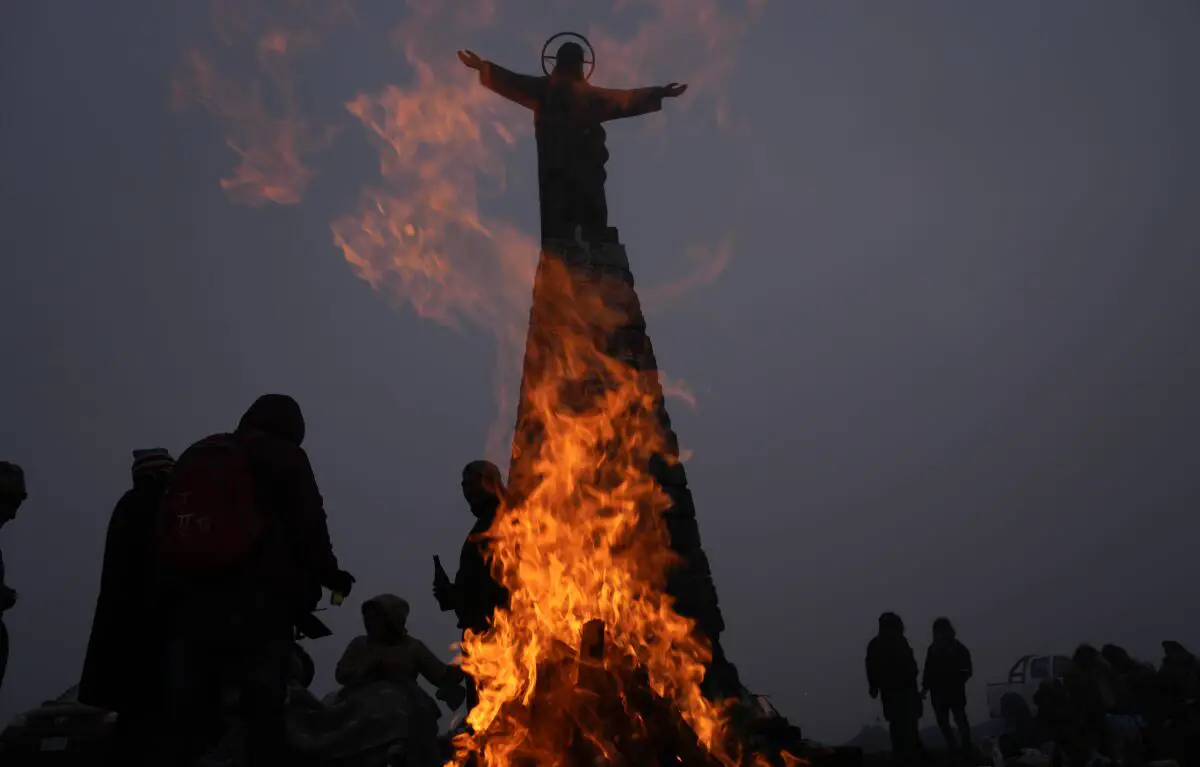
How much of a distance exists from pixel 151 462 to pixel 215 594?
1203 mm

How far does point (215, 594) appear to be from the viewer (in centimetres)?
373

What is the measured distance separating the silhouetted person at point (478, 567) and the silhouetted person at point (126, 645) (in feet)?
7.06

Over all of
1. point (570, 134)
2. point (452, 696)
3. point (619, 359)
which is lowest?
point (452, 696)

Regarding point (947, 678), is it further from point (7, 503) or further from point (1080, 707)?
point (7, 503)

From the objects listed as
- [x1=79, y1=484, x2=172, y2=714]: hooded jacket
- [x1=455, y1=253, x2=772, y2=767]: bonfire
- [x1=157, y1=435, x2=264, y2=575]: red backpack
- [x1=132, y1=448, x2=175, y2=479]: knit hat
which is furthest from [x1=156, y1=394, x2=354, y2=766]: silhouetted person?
[x1=455, y1=253, x2=772, y2=767]: bonfire

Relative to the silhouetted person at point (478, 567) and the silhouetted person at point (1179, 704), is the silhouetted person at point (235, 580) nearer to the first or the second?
the silhouetted person at point (478, 567)

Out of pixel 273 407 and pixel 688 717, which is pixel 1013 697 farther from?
pixel 273 407

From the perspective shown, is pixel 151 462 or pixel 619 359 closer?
pixel 151 462

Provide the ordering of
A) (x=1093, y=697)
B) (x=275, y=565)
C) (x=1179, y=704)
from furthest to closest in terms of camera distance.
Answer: (x=1179, y=704)
(x=1093, y=697)
(x=275, y=565)

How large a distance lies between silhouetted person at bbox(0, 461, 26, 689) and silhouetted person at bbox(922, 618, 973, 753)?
980 centimetres

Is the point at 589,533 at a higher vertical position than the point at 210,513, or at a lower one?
higher

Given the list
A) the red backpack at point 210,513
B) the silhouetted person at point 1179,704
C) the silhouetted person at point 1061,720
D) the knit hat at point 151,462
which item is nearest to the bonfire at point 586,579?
the red backpack at point 210,513

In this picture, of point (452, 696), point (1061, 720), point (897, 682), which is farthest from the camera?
point (897, 682)

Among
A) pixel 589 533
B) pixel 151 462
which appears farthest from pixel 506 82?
pixel 151 462
